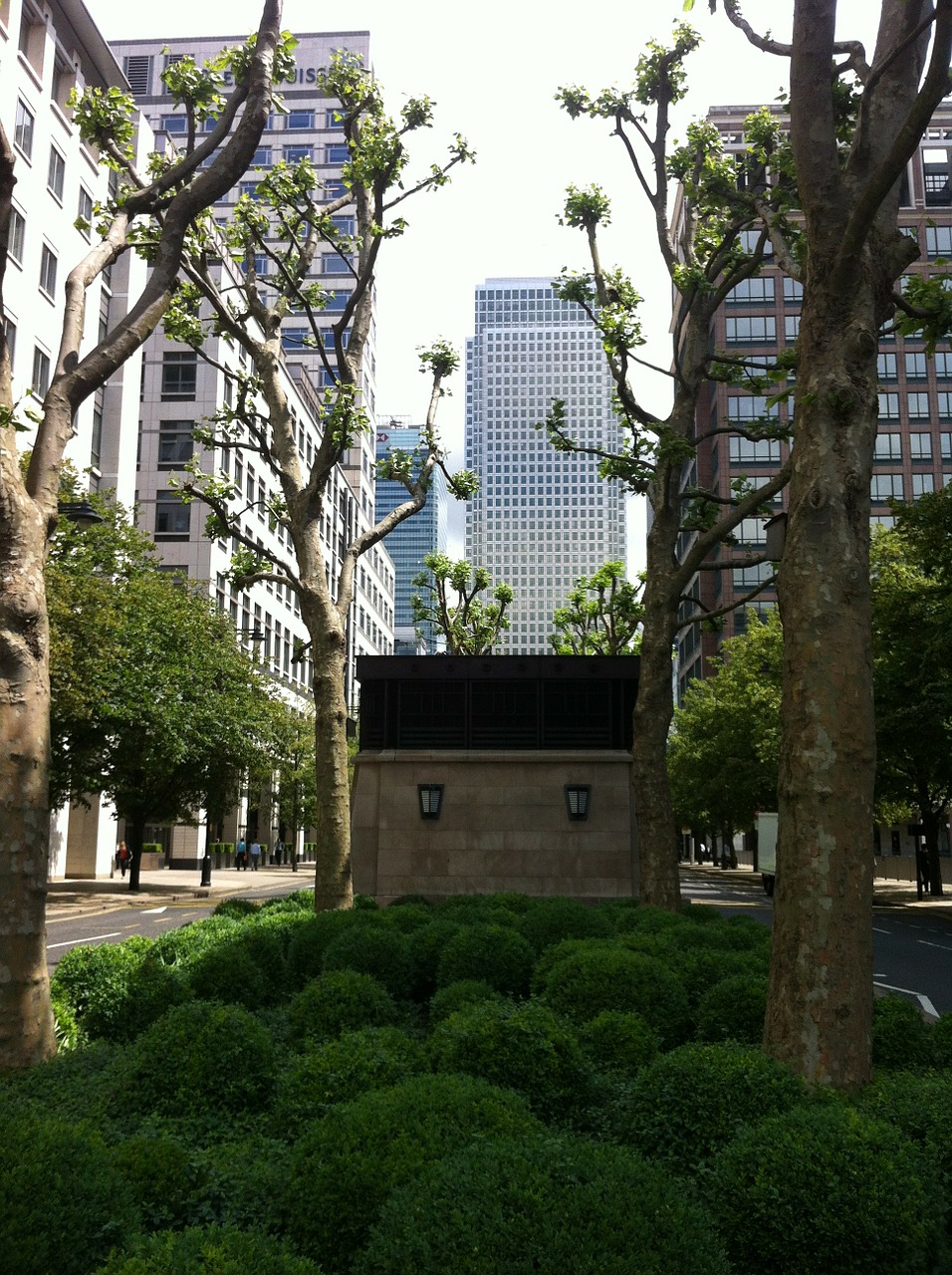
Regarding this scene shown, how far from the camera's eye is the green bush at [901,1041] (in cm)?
672

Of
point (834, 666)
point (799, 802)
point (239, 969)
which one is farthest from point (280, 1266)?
point (239, 969)

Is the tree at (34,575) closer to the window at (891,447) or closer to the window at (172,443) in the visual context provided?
the window at (172,443)

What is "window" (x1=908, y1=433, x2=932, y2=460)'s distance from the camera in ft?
275

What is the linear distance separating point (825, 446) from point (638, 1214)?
4726 millimetres

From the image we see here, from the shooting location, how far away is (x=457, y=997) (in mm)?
7523

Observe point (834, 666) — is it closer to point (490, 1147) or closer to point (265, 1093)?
point (490, 1147)

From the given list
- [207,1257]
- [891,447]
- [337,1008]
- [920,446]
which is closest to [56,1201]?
[207,1257]

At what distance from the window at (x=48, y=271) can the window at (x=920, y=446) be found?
212 ft

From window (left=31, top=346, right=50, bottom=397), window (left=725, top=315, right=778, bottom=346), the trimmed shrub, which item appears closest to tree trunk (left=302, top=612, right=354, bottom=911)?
the trimmed shrub

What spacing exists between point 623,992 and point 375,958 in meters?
2.37

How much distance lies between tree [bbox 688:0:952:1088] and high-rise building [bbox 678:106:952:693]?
75410 millimetres

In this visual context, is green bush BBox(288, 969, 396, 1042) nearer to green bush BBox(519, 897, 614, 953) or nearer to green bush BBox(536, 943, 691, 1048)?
green bush BBox(536, 943, 691, 1048)

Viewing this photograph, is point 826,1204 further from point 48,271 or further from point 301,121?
point 301,121

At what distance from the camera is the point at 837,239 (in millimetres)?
7109
